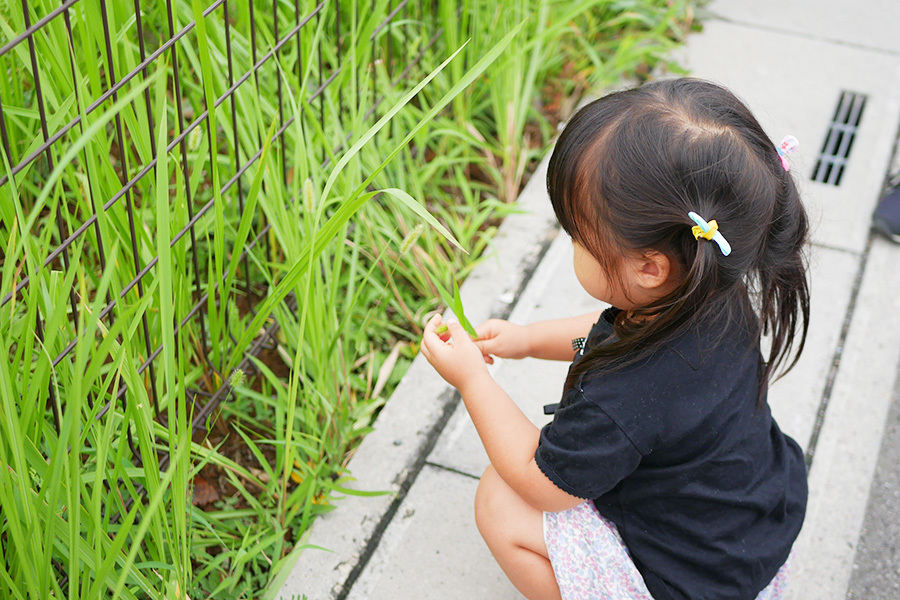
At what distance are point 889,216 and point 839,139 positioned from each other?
1.53 ft

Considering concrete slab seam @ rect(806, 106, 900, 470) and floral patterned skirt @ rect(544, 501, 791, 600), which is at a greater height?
floral patterned skirt @ rect(544, 501, 791, 600)

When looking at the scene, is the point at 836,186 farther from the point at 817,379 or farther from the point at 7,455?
the point at 7,455

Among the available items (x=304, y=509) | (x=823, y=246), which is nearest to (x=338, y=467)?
(x=304, y=509)

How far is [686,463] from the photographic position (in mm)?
1381

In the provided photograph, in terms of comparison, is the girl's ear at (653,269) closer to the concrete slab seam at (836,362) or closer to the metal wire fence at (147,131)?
the metal wire fence at (147,131)

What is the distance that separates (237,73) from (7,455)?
101 centimetres

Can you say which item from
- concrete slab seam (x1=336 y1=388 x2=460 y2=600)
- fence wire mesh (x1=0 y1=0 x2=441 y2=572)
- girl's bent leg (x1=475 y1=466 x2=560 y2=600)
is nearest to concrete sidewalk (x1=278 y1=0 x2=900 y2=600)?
concrete slab seam (x1=336 y1=388 x2=460 y2=600)

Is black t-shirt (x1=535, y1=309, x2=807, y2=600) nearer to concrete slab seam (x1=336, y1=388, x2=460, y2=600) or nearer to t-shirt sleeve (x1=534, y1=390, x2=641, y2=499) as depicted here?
t-shirt sleeve (x1=534, y1=390, x2=641, y2=499)

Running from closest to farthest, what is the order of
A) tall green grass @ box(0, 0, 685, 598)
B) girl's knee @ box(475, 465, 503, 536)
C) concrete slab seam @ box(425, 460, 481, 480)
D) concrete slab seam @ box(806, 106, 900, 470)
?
1. tall green grass @ box(0, 0, 685, 598)
2. girl's knee @ box(475, 465, 503, 536)
3. concrete slab seam @ box(425, 460, 481, 480)
4. concrete slab seam @ box(806, 106, 900, 470)

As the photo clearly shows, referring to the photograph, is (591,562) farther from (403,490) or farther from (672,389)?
(403,490)

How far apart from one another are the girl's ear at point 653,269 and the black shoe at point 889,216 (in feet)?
4.94

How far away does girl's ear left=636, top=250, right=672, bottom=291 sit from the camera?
1.28 meters

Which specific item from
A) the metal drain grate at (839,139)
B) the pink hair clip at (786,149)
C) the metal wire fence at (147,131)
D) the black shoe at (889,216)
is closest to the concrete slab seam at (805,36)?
the metal drain grate at (839,139)

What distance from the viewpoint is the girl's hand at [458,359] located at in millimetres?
1528
